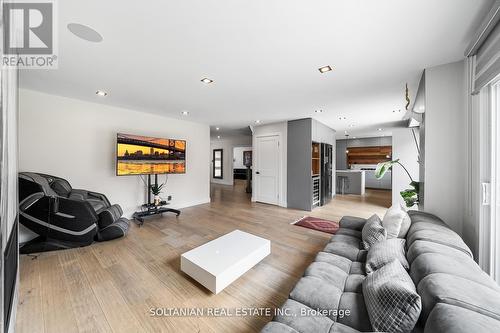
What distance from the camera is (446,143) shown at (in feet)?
6.70

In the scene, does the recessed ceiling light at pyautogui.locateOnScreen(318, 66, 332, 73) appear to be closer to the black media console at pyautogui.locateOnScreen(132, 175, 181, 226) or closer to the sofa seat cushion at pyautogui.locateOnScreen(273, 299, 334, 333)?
the sofa seat cushion at pyautogui.locateOnScreen(273, 299, 334, 333)

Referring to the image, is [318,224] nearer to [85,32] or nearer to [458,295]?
[458,295]

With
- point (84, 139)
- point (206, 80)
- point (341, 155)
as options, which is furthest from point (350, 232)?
point (341, 155)

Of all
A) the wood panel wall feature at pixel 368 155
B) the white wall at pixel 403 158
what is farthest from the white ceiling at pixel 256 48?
the wood panel wall feature at pixel 368 155

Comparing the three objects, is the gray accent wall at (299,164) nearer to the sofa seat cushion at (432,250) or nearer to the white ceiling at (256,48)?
the white ceiling at (256,48)

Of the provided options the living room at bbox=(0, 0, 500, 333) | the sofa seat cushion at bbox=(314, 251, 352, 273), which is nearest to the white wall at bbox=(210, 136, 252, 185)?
the living room at bbox=(0, 0, 500, 333)

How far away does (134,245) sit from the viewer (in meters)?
2.77

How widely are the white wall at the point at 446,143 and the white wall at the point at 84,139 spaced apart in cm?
497

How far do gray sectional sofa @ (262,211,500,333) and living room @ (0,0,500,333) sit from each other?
0.03 ft

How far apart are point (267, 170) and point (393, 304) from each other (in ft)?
15.7

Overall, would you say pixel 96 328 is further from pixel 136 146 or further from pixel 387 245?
pixel 136 146

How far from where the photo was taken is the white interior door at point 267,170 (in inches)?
216

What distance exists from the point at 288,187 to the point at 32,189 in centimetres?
492

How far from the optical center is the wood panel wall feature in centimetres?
841
